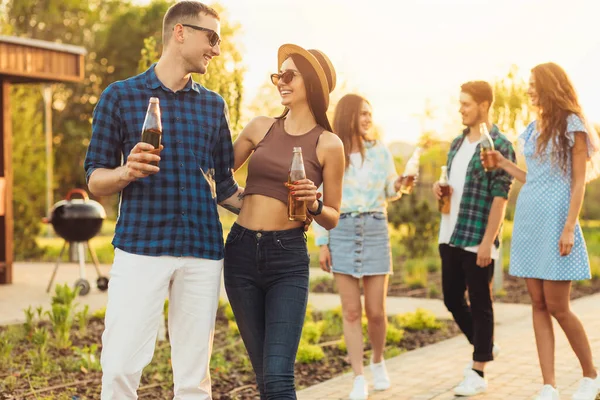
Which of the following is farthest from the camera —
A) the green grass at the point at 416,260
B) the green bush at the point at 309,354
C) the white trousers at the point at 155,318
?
the green grass at the point at 416,260

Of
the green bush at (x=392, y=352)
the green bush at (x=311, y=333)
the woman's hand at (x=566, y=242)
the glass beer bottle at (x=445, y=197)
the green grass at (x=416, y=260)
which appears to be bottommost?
the green grass at (x=416, y=260)

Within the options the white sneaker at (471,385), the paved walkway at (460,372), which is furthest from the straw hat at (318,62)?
the white sneaker at (471,385)

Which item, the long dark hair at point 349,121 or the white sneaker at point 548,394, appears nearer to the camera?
the white sneaker at point 548,394

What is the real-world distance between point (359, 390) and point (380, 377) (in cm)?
43

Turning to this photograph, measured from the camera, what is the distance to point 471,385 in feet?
19.6

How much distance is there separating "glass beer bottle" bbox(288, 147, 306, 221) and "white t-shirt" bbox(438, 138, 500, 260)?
8.06 feet

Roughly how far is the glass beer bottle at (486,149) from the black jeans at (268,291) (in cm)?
205

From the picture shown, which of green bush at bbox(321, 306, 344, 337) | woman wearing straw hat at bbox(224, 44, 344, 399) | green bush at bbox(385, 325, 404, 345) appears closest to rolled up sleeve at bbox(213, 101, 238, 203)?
woman wearing straw hat at bbox(224, 44, 344, 399)

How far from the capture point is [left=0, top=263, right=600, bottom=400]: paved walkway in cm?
608

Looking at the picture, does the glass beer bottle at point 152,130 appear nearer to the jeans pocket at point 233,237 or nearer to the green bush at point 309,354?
the jeans pocket at point 233,237

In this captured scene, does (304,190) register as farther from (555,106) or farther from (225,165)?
(555,106)

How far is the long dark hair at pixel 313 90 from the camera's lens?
419cm

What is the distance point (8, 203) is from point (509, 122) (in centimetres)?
727

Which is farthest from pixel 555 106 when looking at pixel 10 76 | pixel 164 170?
pixel 10 76
